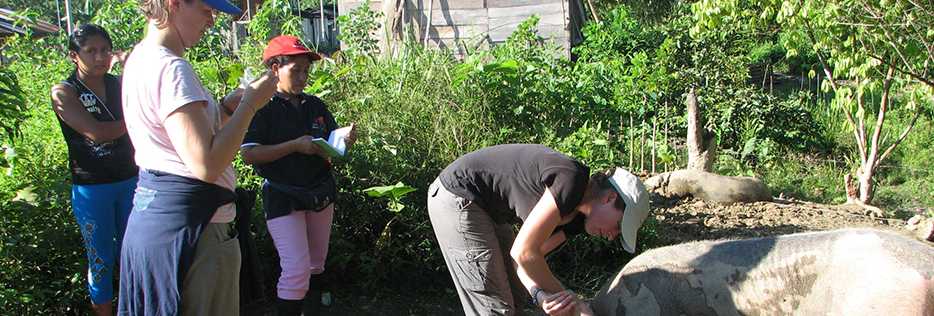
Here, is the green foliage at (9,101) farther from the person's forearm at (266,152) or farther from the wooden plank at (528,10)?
the wooden plank at (528,10)

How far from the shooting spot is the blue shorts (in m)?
3.82

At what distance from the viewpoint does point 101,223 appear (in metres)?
3.82

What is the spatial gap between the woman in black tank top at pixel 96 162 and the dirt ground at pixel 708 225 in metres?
1.33

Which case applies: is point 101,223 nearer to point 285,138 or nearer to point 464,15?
point 285,138

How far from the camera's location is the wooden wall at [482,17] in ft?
32.0

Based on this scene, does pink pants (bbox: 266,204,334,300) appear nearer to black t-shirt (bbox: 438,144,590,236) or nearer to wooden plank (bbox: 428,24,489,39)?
black t-shirt (bbox: 438,144,590,236)

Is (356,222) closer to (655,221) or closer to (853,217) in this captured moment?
(655,221)

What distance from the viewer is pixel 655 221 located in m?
5.82

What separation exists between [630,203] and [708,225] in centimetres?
340

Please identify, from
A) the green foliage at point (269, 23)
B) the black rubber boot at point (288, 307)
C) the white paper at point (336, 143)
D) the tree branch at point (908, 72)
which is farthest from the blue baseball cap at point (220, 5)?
the tree branch at point (908, 72)

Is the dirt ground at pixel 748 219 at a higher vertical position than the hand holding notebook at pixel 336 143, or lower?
lower

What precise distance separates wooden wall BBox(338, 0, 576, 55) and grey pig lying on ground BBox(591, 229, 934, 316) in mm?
6746

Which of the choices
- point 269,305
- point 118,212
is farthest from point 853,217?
point 118,212

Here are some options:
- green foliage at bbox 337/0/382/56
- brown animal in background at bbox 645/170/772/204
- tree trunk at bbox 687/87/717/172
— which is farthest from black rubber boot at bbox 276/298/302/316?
tree trunk at bbox 687/87/717/172
